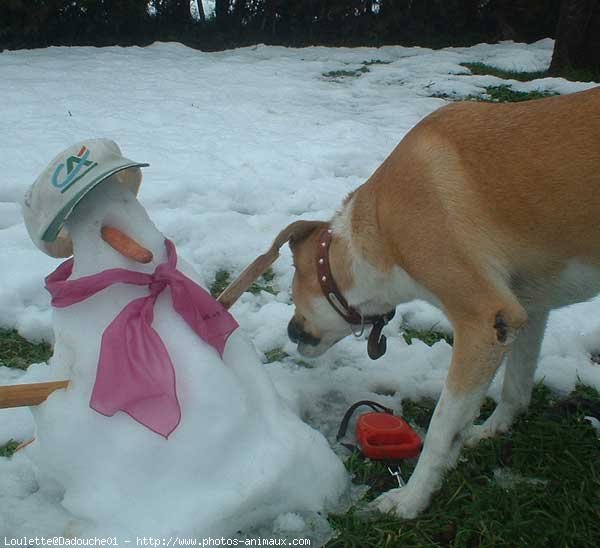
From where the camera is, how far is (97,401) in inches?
72.1

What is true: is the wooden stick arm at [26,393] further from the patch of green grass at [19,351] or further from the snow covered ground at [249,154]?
the patch of green grass at [19,351]

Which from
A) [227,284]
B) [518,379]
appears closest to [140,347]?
[518,379]

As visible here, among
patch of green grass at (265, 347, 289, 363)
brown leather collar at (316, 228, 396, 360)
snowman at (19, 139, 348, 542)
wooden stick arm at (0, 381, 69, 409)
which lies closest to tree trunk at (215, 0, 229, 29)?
patch of green grass at (265, 347, 289, 363)

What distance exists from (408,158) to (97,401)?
4.44 ft

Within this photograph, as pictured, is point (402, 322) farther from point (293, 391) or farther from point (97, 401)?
point (97, 401)

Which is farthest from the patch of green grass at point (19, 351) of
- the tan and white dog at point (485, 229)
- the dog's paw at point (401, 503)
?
the dog's paw at point (401, 503)

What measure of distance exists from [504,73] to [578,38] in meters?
1.00

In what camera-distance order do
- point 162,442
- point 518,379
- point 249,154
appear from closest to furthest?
point 162,442, point 518,379, point 249,154

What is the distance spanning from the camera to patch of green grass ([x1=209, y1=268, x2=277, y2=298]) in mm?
3604

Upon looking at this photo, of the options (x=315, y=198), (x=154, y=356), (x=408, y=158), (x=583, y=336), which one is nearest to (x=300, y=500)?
(x=154, y=356)

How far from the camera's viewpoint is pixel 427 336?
10.8 feet

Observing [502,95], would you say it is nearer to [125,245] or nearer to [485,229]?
[485,229]

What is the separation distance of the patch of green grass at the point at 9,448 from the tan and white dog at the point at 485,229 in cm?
93

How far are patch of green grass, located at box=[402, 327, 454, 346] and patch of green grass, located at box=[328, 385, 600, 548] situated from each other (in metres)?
0.70
